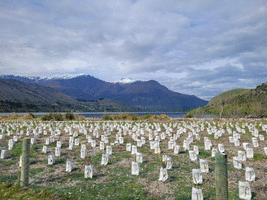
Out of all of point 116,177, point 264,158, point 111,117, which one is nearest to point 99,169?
point 116,177

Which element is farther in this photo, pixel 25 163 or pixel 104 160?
pixel 104 160

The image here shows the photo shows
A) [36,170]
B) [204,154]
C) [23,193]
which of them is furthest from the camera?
[204,154]

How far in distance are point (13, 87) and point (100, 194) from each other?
371 ft

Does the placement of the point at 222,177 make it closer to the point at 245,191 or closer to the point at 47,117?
the point at 245,191

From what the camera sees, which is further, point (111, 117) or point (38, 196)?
point (111, 117)

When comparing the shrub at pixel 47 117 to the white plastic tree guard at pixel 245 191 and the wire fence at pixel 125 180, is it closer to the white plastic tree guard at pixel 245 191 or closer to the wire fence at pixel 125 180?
the wire fence at pixel 125 180

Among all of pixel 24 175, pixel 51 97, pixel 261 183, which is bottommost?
pixel 261 183

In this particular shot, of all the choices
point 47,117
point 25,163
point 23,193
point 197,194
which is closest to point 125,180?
point 197,194

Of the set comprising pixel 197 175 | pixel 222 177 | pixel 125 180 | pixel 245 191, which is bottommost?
pixel 125 180

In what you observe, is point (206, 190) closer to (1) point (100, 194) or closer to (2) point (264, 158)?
(1) point (100, 194)

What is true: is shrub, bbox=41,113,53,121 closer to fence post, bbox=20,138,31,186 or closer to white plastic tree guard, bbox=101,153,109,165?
white plastic tree guard, bbox=101,153,109,165

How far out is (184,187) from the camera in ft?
18.2

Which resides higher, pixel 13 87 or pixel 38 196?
pixel 13 87

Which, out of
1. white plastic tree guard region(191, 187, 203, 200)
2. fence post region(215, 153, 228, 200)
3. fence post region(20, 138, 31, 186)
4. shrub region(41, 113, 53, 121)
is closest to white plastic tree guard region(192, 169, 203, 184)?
white plastic tree guard region(191, 187, 203, 200)
